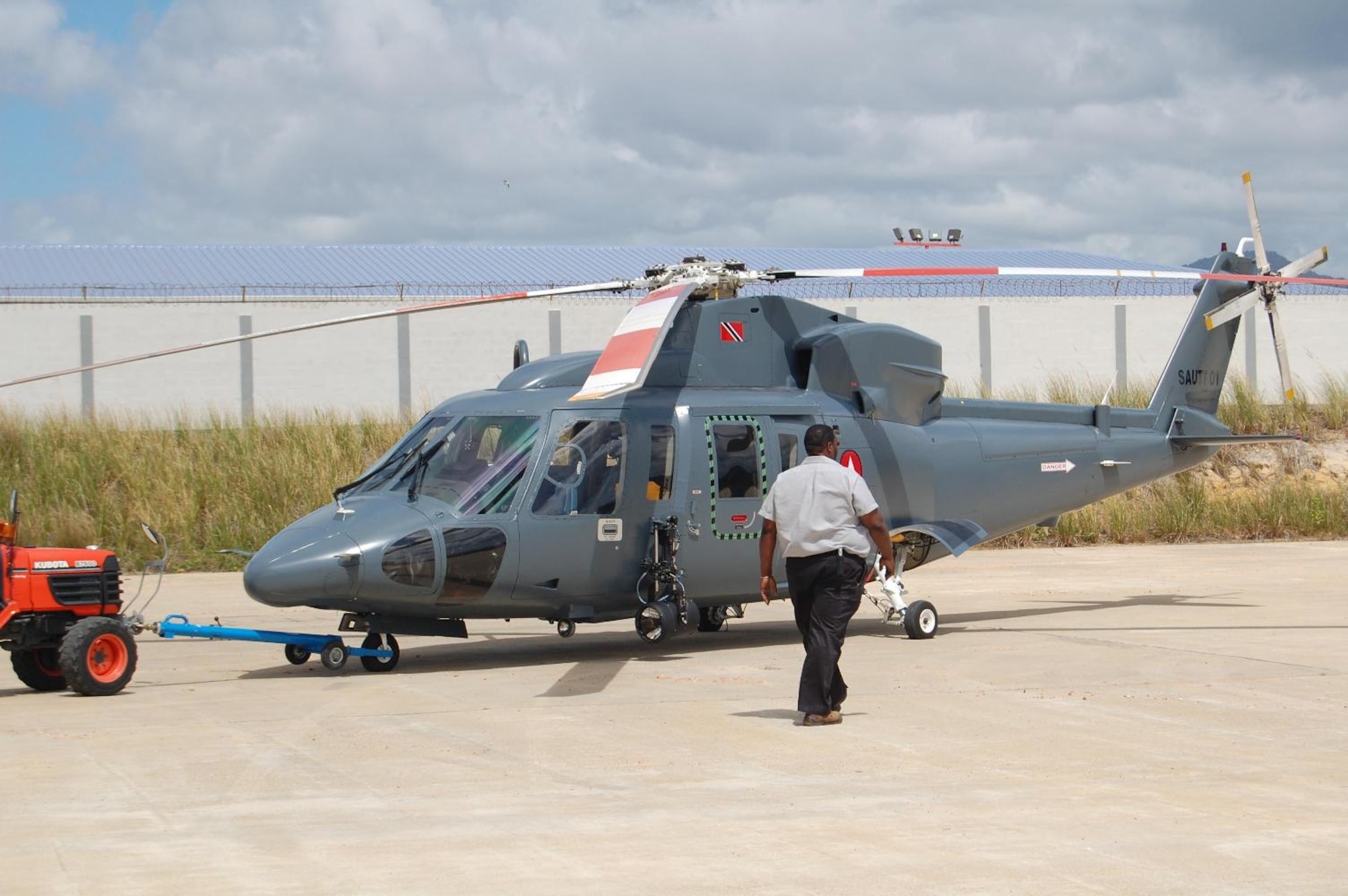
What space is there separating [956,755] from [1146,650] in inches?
170

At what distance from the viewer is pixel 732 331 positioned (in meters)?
12.2

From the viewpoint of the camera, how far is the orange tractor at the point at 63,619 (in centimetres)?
939

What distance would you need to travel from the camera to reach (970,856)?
5441 mm

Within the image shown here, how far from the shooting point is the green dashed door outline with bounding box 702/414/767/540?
1158 cm

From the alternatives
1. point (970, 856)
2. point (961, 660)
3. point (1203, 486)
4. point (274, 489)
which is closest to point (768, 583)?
point (961, 660)

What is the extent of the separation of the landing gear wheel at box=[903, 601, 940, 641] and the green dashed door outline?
1515mm

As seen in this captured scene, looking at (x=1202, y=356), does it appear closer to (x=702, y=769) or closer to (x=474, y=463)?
(x=474, y=463)

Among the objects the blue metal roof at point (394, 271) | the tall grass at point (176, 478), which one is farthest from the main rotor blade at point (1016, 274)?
the blue metal roof at point (394, 271)

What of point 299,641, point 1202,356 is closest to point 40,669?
point 299,641

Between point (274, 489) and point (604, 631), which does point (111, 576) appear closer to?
point (604, 631)

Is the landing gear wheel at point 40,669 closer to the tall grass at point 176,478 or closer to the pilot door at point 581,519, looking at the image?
the pilot door at point 581,519

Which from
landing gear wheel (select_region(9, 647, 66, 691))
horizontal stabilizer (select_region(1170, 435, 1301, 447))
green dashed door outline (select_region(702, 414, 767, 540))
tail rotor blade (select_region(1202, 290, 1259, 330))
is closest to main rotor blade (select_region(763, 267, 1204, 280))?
green dashed door outline (select_region(702, 414, 767, 540))

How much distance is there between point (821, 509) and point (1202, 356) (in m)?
8.39

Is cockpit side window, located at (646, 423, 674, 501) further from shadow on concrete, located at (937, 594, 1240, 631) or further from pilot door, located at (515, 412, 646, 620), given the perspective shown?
shadow on concrete, located at (937, 594, 1240, 631)
